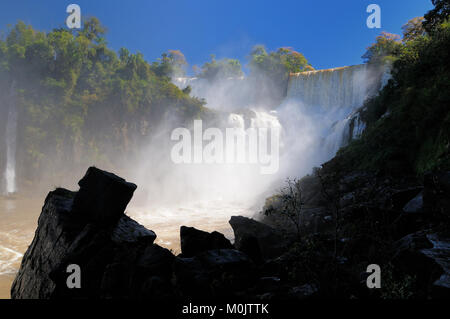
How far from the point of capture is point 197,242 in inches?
253

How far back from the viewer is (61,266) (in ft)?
17.1

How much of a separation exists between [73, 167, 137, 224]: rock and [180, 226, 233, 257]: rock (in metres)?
1.65

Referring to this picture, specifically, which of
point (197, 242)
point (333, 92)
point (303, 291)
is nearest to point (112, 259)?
point (197, 242)

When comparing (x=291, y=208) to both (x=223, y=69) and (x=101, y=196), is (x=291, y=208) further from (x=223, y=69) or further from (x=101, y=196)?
(x=223, y=69)

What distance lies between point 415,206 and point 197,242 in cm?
500

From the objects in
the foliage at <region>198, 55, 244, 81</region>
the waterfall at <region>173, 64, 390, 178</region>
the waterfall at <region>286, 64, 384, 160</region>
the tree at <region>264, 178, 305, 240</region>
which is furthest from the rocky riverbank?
the foliage at <region>198, 55, 244, 81</region>

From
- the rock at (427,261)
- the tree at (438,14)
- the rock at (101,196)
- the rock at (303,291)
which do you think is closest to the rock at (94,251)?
the rock at (101,196)

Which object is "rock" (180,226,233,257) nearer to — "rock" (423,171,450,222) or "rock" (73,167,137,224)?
"rock" (73,167,137,224)

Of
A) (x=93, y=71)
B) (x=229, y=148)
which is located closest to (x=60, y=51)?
(x=93, y=71)

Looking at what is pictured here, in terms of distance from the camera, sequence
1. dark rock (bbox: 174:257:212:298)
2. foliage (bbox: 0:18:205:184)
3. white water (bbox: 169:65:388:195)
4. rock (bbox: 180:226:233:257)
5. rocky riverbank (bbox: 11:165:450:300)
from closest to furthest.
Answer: rocky riverbank (bbox: 11:165:450:300) < dark rock (bbox: 174:257:212:298) < rock (bbox: 180:226:233:257) < foliage (bbox: 0:18:205:184) < white water (bbox: 169:65:388:195)

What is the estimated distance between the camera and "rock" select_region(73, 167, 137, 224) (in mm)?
5992

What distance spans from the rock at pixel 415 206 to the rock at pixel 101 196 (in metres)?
6.35

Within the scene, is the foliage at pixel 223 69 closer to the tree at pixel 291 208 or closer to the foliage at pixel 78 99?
the foliage at pixel 78 99

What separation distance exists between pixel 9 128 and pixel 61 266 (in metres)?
32.4
